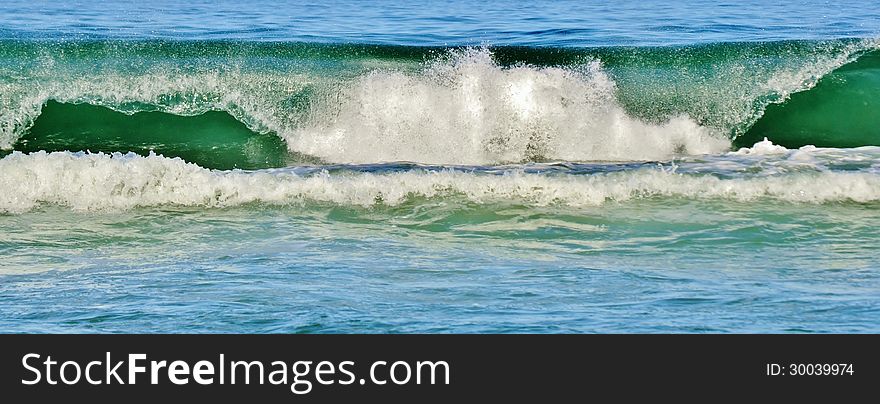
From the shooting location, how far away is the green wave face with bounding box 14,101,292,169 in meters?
13.6

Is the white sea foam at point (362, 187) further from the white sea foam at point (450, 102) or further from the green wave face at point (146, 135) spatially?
the green wave face at point (146, 135)

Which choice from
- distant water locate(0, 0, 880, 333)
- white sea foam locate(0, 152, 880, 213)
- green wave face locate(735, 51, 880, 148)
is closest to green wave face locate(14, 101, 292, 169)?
distant water locate(0, 0, 880, 333)

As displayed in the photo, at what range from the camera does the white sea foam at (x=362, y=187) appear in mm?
10203

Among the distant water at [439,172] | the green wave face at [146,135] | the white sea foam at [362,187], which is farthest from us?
the green wave face at [146,135]

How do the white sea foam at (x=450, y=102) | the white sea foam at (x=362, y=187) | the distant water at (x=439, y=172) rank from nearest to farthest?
the distant water at (x=439, y=172) → the white sea foam at (x=362, y=187) → the white sea foam at (x=450, y=102)

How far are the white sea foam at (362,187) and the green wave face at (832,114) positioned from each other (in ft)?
9.87

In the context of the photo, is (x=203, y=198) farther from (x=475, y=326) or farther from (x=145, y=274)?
(x=475, y=326)

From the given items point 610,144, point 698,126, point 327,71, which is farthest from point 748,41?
point 327,71

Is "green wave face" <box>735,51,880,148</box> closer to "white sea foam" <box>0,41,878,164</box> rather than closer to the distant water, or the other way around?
the distant water

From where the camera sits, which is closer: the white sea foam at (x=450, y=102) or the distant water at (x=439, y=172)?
the distant water at (x=439, y=172)

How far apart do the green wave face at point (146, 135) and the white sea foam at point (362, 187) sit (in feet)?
9.26

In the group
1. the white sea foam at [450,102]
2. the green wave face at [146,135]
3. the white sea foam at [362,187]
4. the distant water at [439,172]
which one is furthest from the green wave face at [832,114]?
the green wave face at [146,135]

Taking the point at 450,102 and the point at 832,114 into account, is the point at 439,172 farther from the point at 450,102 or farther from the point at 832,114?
the point at 832,114

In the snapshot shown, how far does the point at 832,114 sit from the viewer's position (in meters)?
14.2
